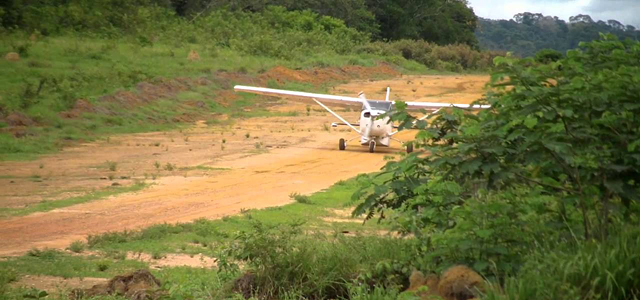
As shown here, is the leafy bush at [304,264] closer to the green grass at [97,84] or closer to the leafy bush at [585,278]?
the leafy bush at [585,278]

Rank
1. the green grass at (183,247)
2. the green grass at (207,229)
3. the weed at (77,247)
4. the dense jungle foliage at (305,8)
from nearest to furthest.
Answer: the green grass at (183,247) < the weed at (77,247) < the green grass at (207,229) < the dense jungle foliage at (305,8)

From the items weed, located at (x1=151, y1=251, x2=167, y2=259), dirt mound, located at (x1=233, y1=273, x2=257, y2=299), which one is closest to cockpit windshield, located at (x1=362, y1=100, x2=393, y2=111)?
weed, located at (x1=151, y1=251, x2=167, y2=259)

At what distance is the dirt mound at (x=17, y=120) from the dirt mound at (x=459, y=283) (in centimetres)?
1838

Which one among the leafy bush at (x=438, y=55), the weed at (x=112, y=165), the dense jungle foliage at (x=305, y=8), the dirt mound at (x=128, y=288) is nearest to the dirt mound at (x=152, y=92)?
the dense jungle foliage at (x=305, y=8)

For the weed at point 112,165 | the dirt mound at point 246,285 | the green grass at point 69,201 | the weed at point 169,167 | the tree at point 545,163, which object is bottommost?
the weed at point 169,167

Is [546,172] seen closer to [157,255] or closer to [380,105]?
[157,255]

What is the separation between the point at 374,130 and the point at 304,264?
17.3 meters

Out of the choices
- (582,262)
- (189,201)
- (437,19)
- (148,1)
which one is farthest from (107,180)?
(437,19)

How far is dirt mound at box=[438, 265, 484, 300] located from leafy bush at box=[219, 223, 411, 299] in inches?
34.5

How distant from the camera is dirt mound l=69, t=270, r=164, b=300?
26.5 ft

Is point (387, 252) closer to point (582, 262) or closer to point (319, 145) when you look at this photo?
point (582, 262)

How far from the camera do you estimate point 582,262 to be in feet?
20.7

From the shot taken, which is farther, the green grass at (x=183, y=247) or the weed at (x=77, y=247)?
the weed at (x=77, y=247)

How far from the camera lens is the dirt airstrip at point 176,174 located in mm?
13812
